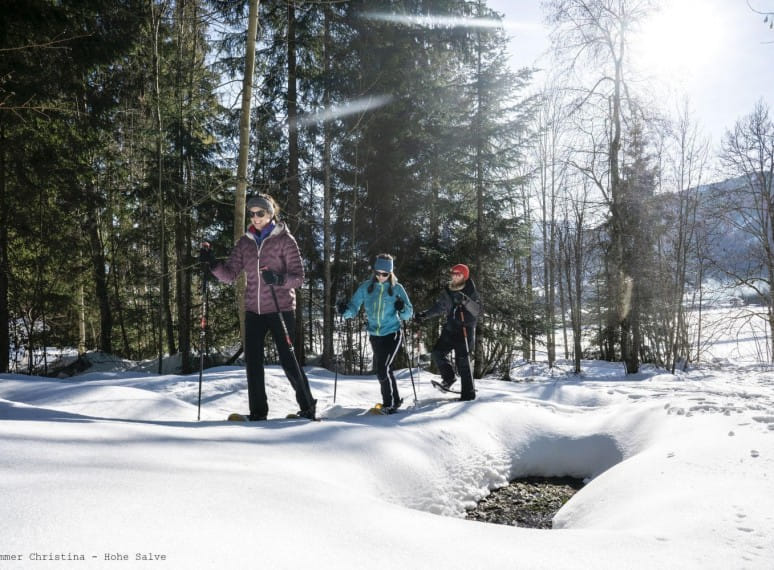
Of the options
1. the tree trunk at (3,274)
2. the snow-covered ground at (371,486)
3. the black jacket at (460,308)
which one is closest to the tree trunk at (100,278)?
the tree trunk at (3,274)

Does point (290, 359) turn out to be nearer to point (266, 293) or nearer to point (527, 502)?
point (266, 293)

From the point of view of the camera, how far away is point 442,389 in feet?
Answer: 23.8

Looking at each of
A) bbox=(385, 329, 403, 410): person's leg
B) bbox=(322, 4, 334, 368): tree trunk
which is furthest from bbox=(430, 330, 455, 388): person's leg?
bbox=(322, 4, 334, 368): tree trunk

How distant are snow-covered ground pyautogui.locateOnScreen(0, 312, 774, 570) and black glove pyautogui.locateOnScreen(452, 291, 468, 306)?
1614 mm

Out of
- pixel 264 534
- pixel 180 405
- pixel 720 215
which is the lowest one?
pixel 180 405

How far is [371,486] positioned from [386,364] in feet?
9.19

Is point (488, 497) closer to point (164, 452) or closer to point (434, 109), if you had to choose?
point (164, 452)

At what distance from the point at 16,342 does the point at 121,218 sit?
17.8 ft

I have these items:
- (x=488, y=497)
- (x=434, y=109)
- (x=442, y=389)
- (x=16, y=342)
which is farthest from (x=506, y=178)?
(x=16, y=342)

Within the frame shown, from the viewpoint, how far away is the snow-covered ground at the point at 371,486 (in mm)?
1554

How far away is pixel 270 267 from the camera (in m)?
4.80

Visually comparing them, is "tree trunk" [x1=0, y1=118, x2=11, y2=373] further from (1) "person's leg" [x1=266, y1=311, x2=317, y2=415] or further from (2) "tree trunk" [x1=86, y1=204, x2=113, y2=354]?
(1) "person's leg" [x1=266, y1=311, x2=317, y2=415]

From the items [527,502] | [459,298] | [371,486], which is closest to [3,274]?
[459,298]

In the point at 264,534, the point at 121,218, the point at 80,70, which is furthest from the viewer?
the point at 121,218
